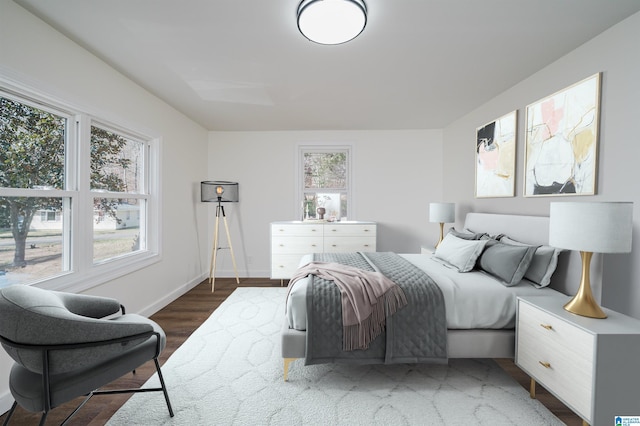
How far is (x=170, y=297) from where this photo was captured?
3.57 m

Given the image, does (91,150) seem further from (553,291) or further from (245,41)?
(553,291)

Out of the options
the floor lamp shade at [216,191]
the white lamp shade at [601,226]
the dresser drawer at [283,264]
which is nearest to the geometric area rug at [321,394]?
the white lamp shade at [601,226]

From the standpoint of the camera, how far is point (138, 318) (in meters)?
1.84

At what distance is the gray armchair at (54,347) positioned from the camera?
4.11 feet

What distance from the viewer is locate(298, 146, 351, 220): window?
475cm

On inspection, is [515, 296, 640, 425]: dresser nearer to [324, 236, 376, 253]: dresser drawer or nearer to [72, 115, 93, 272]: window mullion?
[324, 236, 376, 253]: dresser drawer

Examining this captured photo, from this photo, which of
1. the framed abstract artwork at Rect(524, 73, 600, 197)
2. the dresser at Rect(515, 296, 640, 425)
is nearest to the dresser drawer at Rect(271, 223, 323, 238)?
the framed abstract artwork at Rect(524, 73, 600, 197)

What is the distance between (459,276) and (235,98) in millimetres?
2987

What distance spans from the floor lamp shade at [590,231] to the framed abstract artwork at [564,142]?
0.73m

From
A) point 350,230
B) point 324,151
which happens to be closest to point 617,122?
point 350,230

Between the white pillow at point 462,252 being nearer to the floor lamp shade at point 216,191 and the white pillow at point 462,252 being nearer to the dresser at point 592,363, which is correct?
the dresser at point 592,363

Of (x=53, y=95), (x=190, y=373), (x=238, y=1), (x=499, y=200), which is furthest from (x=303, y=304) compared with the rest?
(x=499, y=200)

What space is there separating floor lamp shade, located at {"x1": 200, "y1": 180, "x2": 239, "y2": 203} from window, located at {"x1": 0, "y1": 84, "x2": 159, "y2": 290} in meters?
1.15

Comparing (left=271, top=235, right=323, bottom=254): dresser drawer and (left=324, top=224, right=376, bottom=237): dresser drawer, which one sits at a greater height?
(left=324, top=224, right=376, bottom=237): dresser drawer
